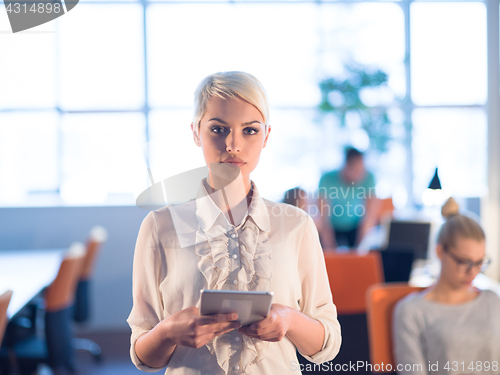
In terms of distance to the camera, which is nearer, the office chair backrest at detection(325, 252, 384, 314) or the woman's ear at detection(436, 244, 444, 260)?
the office chair backrest at detection(325, 252, 384, 314)

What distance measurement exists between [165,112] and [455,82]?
0.59 meters

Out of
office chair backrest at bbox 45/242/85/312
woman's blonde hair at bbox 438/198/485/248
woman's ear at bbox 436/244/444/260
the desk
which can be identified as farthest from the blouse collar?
office chair backrest at bbox 45/242/85/312

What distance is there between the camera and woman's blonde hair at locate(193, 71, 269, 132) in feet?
2.06

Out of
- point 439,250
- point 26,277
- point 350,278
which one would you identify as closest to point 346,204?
point 350,278

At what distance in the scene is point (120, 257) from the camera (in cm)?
71

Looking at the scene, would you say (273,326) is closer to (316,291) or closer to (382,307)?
(316,291)

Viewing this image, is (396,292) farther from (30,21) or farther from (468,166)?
(30,21)

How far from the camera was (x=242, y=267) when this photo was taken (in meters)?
0.64

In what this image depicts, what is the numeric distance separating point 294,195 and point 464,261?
0.51 metres

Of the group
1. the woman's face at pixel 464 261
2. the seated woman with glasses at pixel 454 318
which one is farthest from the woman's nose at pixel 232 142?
the woman's face at pixel 464 261

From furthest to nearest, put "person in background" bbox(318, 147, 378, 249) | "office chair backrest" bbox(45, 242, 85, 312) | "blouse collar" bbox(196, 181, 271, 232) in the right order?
"office chair backrest" bbox(45, 242, 85, 312) → "person in background" bbox(318, 147, 378, 249) → "blouse collar" bbox(196, 181, 271, 232)

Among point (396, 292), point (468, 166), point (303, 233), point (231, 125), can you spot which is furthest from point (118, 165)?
point (396, 292)

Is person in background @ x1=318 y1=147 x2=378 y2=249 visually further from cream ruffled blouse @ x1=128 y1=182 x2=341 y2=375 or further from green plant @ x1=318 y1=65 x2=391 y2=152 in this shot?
green plant @ x1=318 y1=65 x2=391 y2=152

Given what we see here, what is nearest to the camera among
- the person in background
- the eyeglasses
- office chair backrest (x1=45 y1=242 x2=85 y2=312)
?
the person in background
